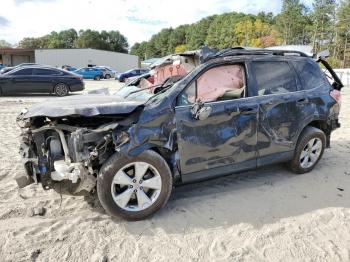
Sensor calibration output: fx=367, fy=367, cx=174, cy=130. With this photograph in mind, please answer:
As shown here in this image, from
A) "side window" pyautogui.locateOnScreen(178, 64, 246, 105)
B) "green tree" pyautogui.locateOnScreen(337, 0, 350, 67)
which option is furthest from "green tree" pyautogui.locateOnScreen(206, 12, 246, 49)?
"side window" pyautogui.locateOnScreen(178, 64, 246, 105)

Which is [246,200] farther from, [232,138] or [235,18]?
[235,18]

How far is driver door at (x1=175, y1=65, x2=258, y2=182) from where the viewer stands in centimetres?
418

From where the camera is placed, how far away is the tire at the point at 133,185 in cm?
379

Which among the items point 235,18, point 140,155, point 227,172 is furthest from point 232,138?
point 235,18

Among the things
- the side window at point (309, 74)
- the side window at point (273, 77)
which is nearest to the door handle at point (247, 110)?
the side window at point (273, 77)

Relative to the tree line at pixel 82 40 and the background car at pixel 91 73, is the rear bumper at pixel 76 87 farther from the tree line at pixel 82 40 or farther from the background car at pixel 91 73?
the tree line at pixel 82 40

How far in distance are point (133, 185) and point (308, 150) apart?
294 cm

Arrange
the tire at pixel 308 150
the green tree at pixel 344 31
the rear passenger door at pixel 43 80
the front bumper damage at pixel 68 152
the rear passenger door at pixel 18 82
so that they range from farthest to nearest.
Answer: the green tree at pixel 344 31
the rear passenger door at pixel 43 80
the rear passenger door at pixel 18 82
the tire at pixel 308 150
the front bumper damage at pixel 68 152

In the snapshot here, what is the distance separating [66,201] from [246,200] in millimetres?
2218

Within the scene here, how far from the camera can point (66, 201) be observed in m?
4.47

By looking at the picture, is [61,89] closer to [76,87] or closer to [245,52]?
[76,87]

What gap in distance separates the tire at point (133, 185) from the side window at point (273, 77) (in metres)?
1.79

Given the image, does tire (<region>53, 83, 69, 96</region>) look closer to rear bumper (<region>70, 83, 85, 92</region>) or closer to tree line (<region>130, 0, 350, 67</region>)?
rear bumper (<region>70, 83, 85, 92</region>)

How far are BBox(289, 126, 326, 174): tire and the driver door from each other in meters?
0.96
